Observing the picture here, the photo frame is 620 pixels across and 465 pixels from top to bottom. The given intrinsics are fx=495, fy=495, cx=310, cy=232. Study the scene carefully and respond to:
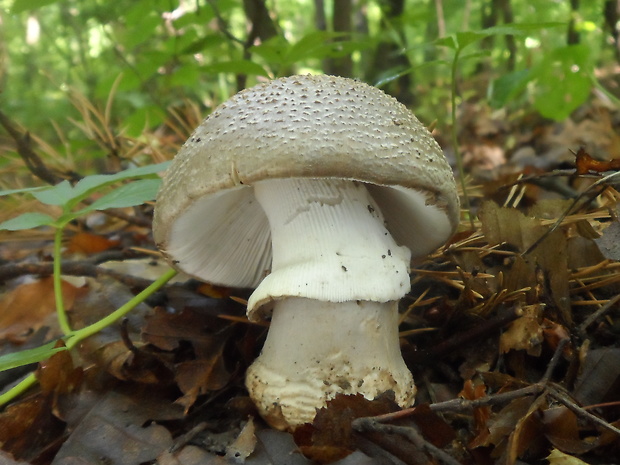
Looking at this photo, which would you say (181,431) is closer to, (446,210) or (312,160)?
(312,160)

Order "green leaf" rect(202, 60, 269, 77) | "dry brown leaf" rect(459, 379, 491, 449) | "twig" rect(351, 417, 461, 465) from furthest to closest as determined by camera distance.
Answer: "green leaf" rect(202, 60, 269, 77) → "dry brown leaf" rect(459, 379, 491, 449) → "twig" rect(351, 417, 461, 465)

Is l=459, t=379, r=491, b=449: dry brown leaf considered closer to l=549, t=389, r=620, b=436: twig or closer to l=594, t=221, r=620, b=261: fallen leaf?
l=549, t=389, r=620, b=436: twig

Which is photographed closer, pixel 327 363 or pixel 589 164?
pixel 327 363

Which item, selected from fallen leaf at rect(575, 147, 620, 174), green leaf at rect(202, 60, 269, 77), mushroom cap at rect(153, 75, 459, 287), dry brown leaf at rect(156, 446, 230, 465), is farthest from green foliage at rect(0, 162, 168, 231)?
fallen leaf at rect(575, 147, 620, 174)

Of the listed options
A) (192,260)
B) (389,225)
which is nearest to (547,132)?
(389,225)

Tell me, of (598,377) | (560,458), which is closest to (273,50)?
(598,377)

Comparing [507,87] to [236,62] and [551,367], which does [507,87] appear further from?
[551,367]
